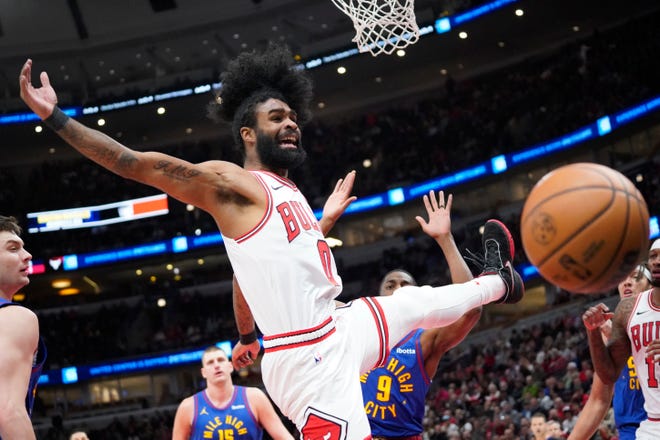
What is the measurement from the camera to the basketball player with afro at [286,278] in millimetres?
4027

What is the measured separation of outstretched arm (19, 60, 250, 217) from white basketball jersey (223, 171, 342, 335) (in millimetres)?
275

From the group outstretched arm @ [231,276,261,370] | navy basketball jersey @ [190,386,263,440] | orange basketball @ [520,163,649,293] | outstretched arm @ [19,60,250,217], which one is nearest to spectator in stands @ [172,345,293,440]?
navy basketball jersey @ [190,386,263,440]

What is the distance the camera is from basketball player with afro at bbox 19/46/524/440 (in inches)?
159

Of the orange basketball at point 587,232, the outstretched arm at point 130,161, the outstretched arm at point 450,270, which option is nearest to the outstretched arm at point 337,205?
the outstretched arm at point 450,270

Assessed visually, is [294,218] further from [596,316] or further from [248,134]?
[596,316]

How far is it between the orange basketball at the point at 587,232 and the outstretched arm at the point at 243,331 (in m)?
1.71

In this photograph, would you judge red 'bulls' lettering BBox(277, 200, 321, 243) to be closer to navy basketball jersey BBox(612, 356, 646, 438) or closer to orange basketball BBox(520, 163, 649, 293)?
orange basketball BBox(520, 163, 649, 293)

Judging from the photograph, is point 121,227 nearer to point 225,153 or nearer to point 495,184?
point 225,153

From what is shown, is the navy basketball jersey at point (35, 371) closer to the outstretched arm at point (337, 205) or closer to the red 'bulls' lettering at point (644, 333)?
the outstretched arm at point (337, 205)

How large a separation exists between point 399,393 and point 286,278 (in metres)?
1.90

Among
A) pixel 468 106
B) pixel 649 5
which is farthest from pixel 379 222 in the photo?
pixel 649 5

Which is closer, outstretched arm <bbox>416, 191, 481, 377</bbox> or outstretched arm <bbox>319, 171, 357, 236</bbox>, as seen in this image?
outstretched arm <bbox>416, 191, 481, 377</bbox>

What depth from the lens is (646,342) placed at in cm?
588

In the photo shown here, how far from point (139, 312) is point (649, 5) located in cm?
1775
